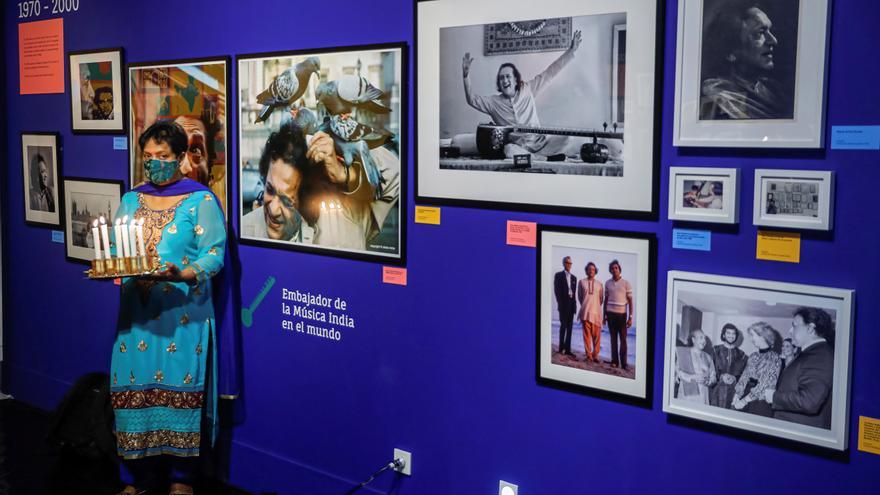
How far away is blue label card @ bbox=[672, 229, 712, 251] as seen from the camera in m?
2.72

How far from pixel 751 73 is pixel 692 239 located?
55 centimetres

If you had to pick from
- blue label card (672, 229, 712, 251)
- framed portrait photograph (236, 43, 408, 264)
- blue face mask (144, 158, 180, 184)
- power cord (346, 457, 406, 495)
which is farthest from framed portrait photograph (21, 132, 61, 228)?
blue label card (672, 229, 712, 251)

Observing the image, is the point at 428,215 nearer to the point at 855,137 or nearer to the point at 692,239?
the point at 692,239

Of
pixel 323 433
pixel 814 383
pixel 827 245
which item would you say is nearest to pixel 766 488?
pixel 814 383

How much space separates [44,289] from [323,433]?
2.50 metres

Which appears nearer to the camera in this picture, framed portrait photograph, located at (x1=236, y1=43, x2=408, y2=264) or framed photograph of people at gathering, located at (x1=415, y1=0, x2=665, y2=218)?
framed photograph of people at gathering, located at (x1=415, y1=0, x2=665, y2=218)

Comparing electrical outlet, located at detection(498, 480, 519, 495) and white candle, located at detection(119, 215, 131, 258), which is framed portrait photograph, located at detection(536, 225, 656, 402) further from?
white candle, located at detection(119, 215, 131, 258)

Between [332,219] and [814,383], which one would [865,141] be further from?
[332,219]

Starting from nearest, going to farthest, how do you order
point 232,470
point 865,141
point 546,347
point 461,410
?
point 865,141
point 546,347
point 461,410
point 232,470

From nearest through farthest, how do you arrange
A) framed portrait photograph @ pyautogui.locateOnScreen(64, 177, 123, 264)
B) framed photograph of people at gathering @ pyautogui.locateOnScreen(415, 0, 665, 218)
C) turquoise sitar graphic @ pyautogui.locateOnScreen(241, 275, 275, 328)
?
framed photograph of people at gathering @ pyautogui.locateOnScreen(415, 0, 665, 218) < turquoise sitar graphic @ pyautogui.locateOnScreen(241, 275, 275, 328) < framed portrait photograph @ pyautogui.locateOnScreen(64, 177, 123, 264)

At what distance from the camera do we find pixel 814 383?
255 centimetres

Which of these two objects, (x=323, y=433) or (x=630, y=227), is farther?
(x=323, y=433)

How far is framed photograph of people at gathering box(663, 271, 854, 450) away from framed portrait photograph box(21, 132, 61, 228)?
392 centimetres

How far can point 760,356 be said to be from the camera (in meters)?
2.63
